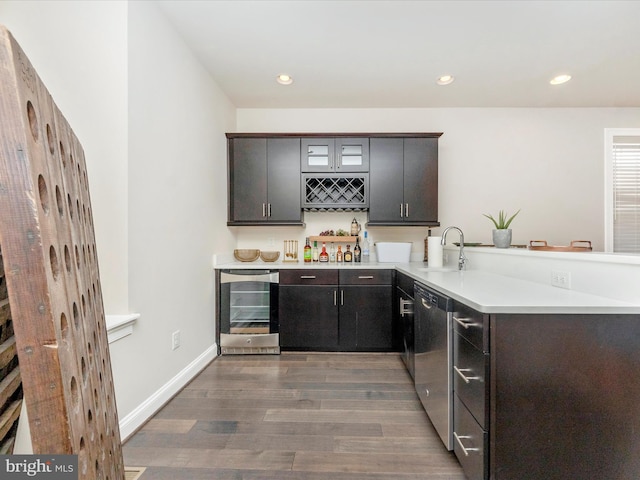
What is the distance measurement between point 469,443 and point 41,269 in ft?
5.45

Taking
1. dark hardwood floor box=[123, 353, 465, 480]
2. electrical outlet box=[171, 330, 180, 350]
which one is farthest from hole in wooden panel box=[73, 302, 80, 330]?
electrical outlet box=[171, 330, 180, 350]

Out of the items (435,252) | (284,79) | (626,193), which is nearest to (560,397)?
(435,252)

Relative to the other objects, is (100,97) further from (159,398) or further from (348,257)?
(348,257)

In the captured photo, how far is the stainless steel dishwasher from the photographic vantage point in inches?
61.2

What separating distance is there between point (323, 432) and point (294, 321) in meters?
1.35

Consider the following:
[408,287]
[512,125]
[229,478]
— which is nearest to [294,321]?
[408,287]

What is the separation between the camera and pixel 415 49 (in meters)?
2.54

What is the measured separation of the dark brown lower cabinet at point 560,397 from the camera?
116 cm

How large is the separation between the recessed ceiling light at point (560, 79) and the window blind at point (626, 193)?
135 centimetres

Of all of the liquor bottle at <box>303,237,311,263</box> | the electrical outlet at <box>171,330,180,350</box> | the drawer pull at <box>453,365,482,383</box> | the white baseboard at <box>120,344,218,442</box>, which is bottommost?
the white baseboard at <box>120,344,218,442</box>

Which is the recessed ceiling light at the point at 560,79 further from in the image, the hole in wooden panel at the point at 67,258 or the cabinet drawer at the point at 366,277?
the hole in wooden panel at the point at 67,258

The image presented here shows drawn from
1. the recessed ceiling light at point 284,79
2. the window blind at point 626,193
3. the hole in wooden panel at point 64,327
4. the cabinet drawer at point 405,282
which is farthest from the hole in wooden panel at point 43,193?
the window blind at point 626,193

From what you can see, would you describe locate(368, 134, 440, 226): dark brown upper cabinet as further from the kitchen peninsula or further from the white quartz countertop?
the kitchen peninsula

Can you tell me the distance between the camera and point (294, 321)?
10.1 ft
